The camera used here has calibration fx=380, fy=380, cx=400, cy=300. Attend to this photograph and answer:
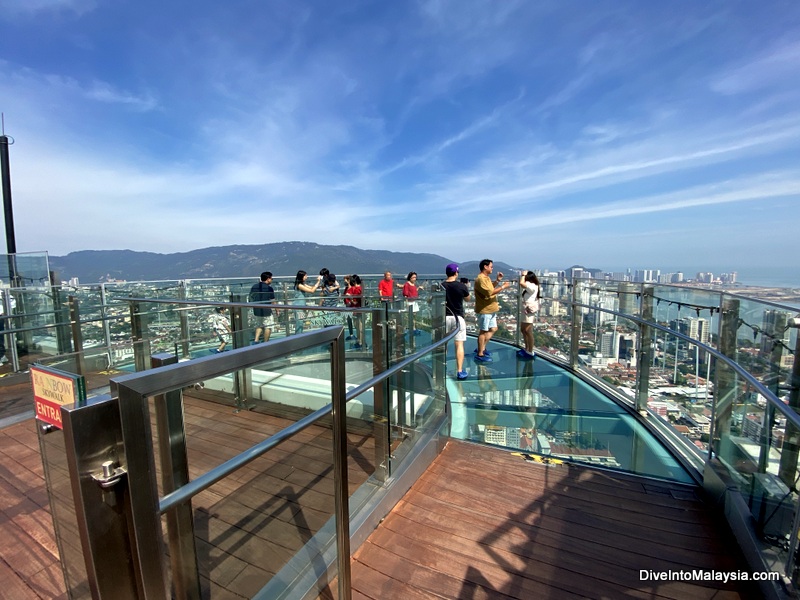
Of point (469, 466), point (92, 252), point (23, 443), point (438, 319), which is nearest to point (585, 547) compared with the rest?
point (469, 466)

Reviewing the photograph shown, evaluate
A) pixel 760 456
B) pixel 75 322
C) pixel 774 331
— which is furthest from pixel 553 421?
pixel 75 322

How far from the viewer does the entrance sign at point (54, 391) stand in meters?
0.76

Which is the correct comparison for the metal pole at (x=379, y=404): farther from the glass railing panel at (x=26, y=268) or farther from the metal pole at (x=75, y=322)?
the glass railing panel at (x=26, y=268)

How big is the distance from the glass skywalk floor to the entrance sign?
3408 millimetres

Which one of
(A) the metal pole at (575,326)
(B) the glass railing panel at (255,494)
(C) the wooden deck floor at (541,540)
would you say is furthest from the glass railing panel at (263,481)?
(A) the metal pole at (575,326)

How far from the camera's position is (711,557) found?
2186 mm

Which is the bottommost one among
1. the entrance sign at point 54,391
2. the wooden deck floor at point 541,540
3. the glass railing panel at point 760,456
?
the wooden deck floor at point 541,540

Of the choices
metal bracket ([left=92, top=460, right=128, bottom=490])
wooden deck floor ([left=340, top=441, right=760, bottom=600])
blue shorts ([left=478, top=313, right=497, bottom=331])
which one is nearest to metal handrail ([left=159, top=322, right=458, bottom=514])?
metal bracket ([left=92, top=460, right=128, bottom=490])

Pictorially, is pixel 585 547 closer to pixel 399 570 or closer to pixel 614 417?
pixel 399 570

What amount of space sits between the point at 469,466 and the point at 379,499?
107cm

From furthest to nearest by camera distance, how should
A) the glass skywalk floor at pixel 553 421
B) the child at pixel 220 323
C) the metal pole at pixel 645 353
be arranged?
1. the metal pole at pixel 645 353
2. the child at pixel 220 323
3. the glass skywalk floor at pixel 553 421

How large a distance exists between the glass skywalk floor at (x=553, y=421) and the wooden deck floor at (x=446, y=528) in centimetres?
40

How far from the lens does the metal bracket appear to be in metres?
0.75

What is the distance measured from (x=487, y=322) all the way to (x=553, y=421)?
2493mm
